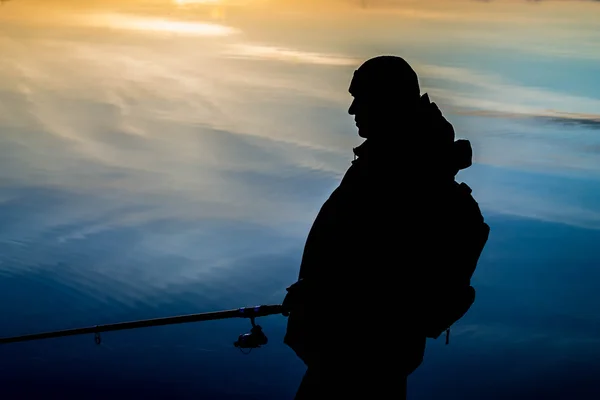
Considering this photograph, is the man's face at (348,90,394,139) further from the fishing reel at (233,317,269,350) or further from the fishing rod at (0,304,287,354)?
the fishing reel at (233,317,269,350)

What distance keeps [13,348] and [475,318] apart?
917 inches

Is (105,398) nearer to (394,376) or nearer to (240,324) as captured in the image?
(240,324)

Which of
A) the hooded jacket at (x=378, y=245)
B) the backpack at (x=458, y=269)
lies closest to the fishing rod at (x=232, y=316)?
the hooded jacket at (x=378, y=245)

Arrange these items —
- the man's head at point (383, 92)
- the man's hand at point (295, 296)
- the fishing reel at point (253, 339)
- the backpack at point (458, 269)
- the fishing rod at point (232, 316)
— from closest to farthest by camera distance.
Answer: the man's head at point (383, 92) < the backpack at point (458, 269) < the man's hand at point (295, 296) < the fishing rod at point (232, 316) < the fishing reel at point (253, 339)

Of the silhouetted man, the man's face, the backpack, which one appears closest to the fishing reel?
the silhouetted man

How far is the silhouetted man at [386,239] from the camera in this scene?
421 cm

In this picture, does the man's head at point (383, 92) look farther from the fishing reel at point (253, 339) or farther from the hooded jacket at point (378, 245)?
the fishing reel at point (253, 339)

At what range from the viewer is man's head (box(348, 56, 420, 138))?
4.13 metres

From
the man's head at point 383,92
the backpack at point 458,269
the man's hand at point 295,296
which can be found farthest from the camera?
the man's hand at point 295,296

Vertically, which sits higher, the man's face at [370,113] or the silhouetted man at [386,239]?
the man's face at [370,113]

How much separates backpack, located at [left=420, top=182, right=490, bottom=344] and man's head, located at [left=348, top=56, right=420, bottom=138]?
1.67 ft

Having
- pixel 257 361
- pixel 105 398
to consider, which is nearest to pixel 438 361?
pixel 257 361

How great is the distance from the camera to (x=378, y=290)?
14.2ft

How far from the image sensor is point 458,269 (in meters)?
4.34
